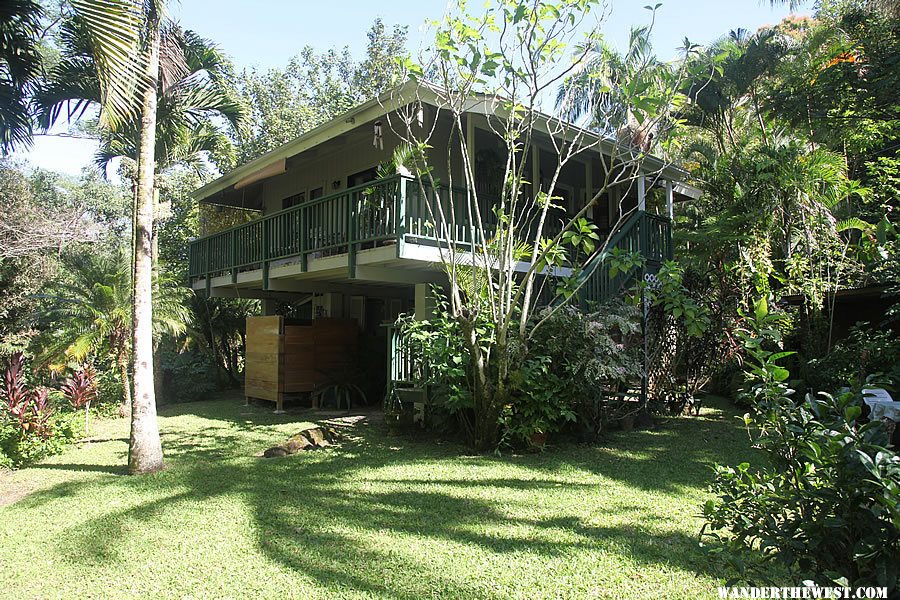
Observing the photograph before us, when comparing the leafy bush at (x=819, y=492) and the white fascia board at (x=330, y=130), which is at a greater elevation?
the white fascia board at (x=330, y=130)

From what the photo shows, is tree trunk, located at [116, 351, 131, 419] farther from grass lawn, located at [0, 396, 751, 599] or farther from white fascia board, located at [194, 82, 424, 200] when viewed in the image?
white fascia board, located at [194, 82, 424, 200]

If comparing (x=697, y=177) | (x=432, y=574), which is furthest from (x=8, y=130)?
(x=697, y=177)

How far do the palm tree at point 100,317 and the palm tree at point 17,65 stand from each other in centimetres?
370

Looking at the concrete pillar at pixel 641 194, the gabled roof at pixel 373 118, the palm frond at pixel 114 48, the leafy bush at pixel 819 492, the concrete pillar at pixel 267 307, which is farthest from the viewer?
the concrete pillar at pixel 267 307

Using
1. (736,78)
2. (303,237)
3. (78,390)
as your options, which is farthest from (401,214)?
(736,78)

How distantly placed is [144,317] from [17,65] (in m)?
4.81

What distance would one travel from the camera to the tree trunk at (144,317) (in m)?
6.60

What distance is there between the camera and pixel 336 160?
44.0 ft

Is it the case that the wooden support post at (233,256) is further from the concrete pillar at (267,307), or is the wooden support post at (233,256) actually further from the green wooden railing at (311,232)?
the concrete pillar at (267,307)

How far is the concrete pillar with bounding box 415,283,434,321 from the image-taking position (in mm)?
9766

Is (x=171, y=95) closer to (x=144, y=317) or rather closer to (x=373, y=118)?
(x=373, y=118)

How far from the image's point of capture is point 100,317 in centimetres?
1175

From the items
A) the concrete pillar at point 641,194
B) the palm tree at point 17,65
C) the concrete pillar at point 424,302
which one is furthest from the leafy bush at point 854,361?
the palm tree at point 17,65

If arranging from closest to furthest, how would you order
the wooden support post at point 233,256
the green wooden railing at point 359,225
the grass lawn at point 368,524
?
the grass lawn at point 368,524, the green wooden railing at point 359,225, the wooden support post at point 233,256
